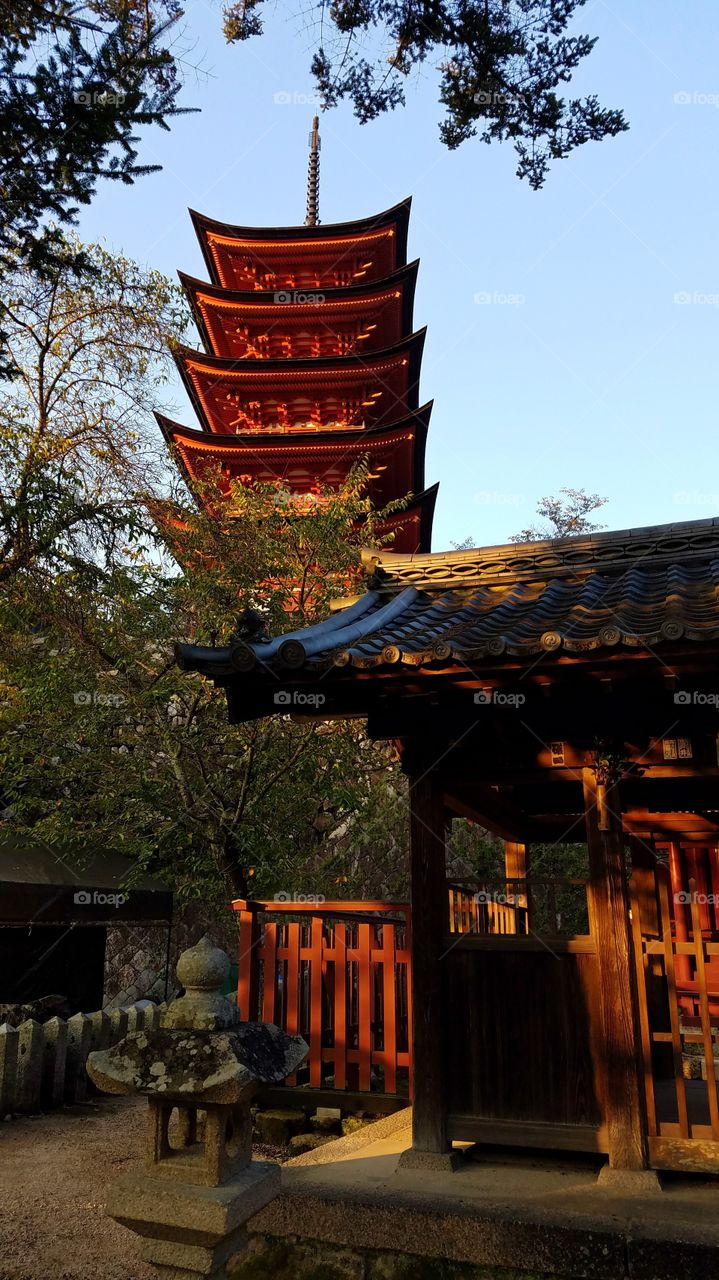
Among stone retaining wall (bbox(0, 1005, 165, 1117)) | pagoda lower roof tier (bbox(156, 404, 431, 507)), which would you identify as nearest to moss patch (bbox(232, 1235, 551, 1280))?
stone retaining wall (bbox(0, 1005, 165, 1117))

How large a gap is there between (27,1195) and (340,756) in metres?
6.83

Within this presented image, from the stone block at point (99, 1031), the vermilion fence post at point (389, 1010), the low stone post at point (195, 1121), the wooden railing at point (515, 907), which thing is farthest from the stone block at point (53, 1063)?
the low stone post at point (195, 1121)

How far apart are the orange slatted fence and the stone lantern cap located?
139 inches

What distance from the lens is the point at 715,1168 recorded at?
187 inches

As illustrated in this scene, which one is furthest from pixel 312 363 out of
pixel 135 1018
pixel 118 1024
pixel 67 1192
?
pixel 67 1192

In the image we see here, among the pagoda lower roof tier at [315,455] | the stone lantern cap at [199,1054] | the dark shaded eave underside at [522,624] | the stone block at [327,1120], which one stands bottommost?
the stone block at [327,1120]

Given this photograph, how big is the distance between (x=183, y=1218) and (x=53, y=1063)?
6557mm

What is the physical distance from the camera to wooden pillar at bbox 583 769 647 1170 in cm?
493

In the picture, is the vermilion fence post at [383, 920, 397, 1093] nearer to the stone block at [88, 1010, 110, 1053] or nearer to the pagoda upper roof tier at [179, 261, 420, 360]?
the stone block at [88, 1010, 110, 1053]

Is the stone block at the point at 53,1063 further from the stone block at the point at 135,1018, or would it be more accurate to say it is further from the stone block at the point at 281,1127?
the stone block at the point at 281,1127

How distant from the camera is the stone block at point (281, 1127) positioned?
7.55 meters

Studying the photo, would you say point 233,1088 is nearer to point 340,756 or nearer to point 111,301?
point 340,756

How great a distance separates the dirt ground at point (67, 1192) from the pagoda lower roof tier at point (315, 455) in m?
16.8

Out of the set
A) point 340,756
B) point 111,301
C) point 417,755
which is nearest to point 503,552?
point 417,755
